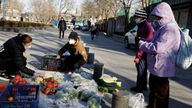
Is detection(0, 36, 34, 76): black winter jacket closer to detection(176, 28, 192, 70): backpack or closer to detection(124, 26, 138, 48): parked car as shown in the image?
detection(176, 28, 192, 70): backpack

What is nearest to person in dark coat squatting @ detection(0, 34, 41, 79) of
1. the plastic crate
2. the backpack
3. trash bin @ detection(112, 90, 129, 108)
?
A: the plastic crate

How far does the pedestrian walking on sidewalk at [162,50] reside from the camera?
17.4 ft

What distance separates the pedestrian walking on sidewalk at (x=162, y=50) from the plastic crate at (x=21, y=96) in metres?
1.83

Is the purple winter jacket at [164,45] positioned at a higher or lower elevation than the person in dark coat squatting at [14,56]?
higher

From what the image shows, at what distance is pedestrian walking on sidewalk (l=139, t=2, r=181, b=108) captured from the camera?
5309 millimetres

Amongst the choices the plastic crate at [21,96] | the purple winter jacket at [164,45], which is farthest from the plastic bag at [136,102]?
the plastic crate at [21,96]

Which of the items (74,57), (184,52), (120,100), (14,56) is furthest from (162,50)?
(74,57)

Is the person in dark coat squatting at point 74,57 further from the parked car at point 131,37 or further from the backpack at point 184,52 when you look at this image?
the parked car at point 131,37

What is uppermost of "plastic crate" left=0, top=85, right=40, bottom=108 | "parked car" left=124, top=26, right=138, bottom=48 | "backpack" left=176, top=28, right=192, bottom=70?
"backpack" left=176, top=28, right=192, bottom=70

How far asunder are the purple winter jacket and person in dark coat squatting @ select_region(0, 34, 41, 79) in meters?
3.45

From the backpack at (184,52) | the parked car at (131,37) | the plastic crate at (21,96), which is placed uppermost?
the backpack at (184,52)

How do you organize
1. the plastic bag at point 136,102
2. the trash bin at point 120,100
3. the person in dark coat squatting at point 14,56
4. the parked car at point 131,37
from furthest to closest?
the parked car at point 131,37 < the person in dark coat squatting at point 14,56 < the plastic bag at point 136,102 < the trash bin at point 120,100

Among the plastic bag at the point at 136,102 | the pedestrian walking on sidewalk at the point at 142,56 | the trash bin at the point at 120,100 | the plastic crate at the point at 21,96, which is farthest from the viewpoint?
Answer: the pedestrian walking on sidewalk at the point at 142,56

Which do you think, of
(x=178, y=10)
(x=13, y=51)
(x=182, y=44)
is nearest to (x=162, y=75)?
(x=182, y=44)
